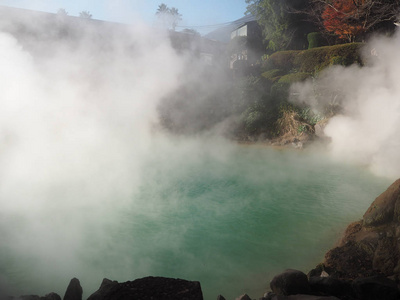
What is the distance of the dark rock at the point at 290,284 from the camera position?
11.3 ft

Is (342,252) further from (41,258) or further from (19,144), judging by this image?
(19,144)

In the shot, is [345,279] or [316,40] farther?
[316,40]

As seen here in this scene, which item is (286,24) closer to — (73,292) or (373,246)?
(373,246)

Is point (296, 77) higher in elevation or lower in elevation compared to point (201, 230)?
higher

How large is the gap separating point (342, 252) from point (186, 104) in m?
12.5

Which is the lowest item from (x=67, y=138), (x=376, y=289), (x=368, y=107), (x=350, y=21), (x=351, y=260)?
(x=376, y=289)

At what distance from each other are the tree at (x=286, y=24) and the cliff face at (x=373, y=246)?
22370 mm

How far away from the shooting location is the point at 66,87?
29.0 ft

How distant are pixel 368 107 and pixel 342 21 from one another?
11031 mm

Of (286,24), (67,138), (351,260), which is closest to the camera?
(351,260)

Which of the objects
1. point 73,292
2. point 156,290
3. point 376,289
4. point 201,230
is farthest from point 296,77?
point 156,290

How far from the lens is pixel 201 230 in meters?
5.20

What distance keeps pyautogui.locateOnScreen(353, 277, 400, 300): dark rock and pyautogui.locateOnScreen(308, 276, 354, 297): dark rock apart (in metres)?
0.10

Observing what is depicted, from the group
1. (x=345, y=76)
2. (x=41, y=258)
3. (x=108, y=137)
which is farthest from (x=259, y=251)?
(x=345, y=76)
